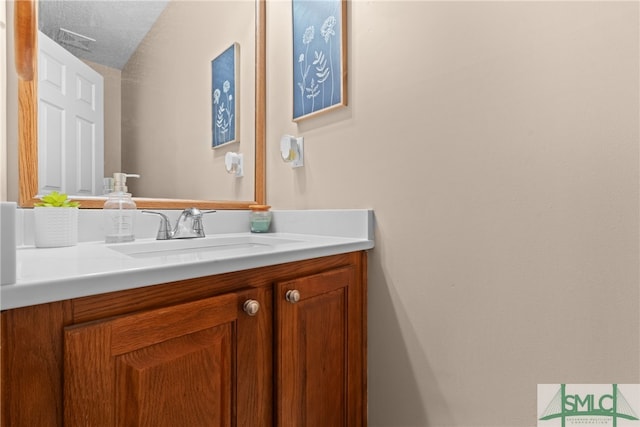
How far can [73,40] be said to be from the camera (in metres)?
0.94

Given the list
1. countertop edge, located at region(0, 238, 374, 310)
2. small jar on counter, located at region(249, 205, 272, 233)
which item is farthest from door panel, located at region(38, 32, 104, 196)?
countertop edge, located at region(0, 238, 374, 310)

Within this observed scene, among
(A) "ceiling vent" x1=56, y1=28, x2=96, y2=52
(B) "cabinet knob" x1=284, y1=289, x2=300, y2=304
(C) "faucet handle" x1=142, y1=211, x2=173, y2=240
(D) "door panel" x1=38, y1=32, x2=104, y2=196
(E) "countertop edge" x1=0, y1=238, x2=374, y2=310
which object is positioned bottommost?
(B) "cabinet knob" x1=284, y1=289, x2=300, y2=304

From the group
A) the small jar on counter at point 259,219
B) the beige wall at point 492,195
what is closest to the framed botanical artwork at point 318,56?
the beige wall at point 492,195

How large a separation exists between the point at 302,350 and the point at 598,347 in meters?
0.60

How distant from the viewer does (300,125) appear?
1.23 meters

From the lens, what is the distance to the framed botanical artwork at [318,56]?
1071 millimetres

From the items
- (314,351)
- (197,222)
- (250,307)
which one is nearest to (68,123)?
(197,222)

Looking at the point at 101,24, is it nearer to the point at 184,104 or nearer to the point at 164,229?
the point at 184,104

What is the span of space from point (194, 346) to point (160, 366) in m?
0.06

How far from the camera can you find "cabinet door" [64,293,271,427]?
1.50ft

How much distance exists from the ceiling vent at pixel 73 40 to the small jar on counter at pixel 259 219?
0.70 metres

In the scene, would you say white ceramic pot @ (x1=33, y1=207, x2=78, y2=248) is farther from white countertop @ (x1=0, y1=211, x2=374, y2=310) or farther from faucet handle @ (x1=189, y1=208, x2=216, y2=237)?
faucet handle @ (x1=189, y1=208, x2=216, y2=237)

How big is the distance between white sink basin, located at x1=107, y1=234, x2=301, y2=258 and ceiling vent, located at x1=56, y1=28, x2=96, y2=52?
60cm

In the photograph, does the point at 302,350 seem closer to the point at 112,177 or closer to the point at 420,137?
the point at 420,137
